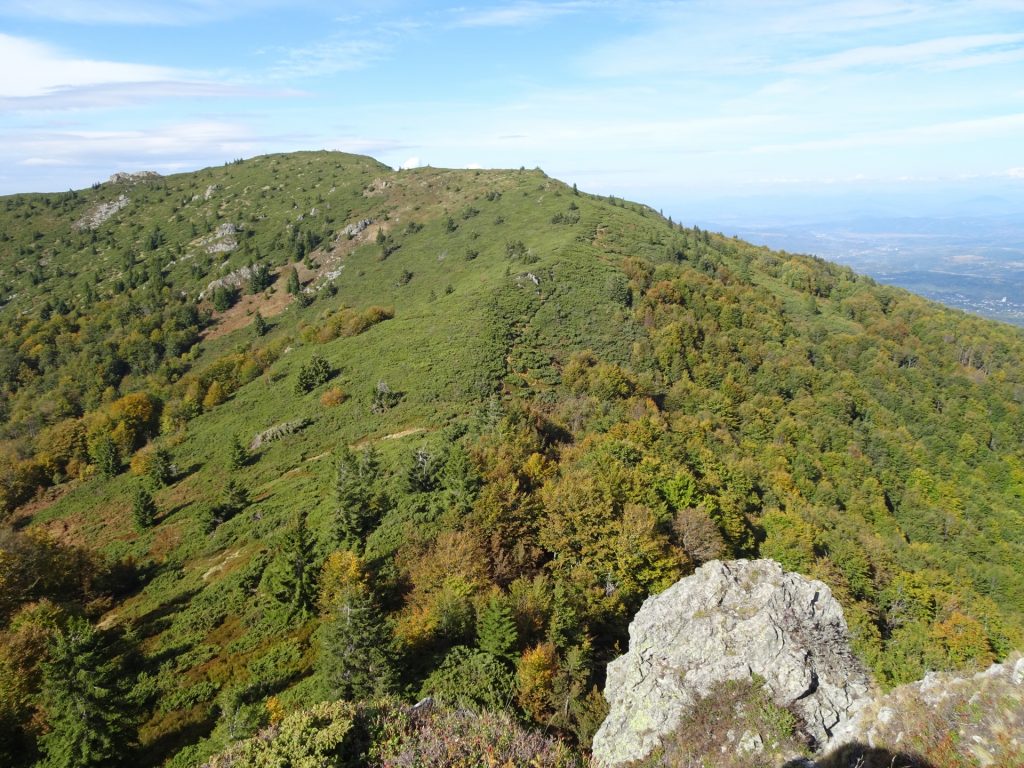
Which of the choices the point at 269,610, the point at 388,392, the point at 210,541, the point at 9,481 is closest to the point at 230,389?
the point at 9,481

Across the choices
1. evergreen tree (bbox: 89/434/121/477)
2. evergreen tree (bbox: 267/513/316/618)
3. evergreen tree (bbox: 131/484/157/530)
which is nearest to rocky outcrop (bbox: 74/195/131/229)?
evergreen tree (bbox: 89/434/121/477)

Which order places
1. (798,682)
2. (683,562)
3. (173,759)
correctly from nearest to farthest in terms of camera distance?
(173,759) → (798,682) → (683,562)

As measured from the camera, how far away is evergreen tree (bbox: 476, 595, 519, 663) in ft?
70.7

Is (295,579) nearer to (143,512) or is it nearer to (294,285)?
(143,512)

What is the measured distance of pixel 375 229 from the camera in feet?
381

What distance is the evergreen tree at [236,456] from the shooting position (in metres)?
48.3

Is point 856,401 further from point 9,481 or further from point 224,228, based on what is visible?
point 224,228

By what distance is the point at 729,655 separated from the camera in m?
22.5

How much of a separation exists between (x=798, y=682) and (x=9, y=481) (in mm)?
76107

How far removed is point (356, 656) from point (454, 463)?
45.8 ft

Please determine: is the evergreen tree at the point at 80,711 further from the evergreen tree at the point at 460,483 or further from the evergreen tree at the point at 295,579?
the evergreen tree at the point at 460,483

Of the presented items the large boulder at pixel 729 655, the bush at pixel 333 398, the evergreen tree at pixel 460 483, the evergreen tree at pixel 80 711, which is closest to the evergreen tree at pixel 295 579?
the evergreen tree at pixel 460 483

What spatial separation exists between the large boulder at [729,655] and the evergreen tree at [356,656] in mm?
8649

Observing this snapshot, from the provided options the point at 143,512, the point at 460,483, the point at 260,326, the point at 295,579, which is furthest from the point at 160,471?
the point at 260,326
